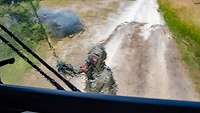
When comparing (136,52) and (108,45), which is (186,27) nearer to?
(136,52)

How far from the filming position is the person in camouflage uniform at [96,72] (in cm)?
1750

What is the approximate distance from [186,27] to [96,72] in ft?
22.9

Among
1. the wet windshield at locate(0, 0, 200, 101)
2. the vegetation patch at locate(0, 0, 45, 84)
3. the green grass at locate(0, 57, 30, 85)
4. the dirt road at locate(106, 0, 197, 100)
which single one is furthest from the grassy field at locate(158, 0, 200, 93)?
the green grass at locate(0, 57, 30, 85)

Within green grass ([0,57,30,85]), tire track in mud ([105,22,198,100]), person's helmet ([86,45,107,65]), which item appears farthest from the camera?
person's helmet ([86,45,107,65])

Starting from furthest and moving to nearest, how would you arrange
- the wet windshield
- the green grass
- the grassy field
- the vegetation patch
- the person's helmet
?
the vegetation patch < the person's helmet < the green grass < the grassy field < the wet windshield

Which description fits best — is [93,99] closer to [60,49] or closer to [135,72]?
[135,72]

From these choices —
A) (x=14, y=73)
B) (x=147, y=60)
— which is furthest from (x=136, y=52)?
(x=14, y=73)

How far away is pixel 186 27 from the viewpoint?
2261 cm

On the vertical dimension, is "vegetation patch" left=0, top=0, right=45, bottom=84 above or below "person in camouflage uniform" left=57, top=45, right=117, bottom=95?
above

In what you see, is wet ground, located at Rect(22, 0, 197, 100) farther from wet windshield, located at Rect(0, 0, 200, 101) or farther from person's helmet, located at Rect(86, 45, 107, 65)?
person's helmet, located at Rect(86, 45, 107, 65)

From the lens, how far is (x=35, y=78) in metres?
19.5

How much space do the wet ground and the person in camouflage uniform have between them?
0.40 meters

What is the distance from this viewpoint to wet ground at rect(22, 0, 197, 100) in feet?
57.4

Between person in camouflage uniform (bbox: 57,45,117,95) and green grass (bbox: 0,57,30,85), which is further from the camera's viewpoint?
green grass (bbox: 0,57,30,85)
